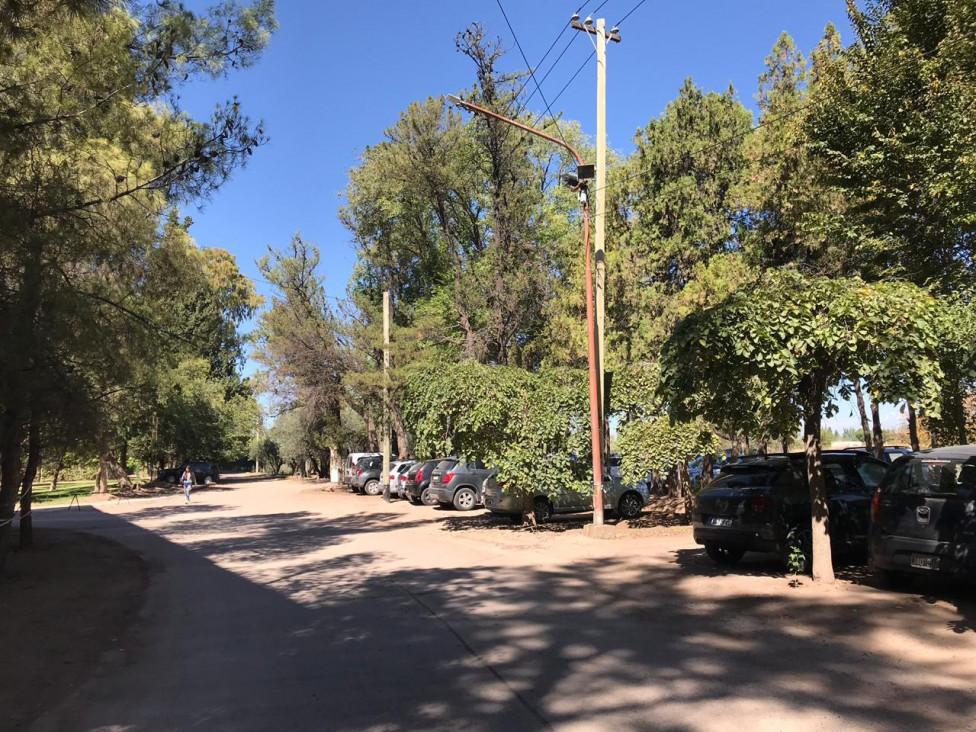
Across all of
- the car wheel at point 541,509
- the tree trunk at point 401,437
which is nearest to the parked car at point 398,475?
the tree trunk at point 401,437

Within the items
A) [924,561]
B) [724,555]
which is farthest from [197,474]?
[924,561]

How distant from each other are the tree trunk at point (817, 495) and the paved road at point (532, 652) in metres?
0.48

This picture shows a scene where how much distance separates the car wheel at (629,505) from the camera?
58.6 feet

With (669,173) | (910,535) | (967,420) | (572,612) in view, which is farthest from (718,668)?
(669,173)

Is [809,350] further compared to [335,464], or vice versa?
[335,464]

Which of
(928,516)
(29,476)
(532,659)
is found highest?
(29,476)

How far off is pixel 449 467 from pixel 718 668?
17855 mm

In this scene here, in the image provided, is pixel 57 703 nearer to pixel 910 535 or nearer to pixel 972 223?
pixel 910 535

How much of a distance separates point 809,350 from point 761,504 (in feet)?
8.96

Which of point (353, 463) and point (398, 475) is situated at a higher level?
point (353, 463)

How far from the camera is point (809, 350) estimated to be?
7504 mm

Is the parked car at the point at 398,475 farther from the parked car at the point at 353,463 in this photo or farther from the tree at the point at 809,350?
the tree at the point at 809,350

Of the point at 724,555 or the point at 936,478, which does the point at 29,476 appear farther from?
the point at 936,478

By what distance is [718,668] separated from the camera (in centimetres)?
568
